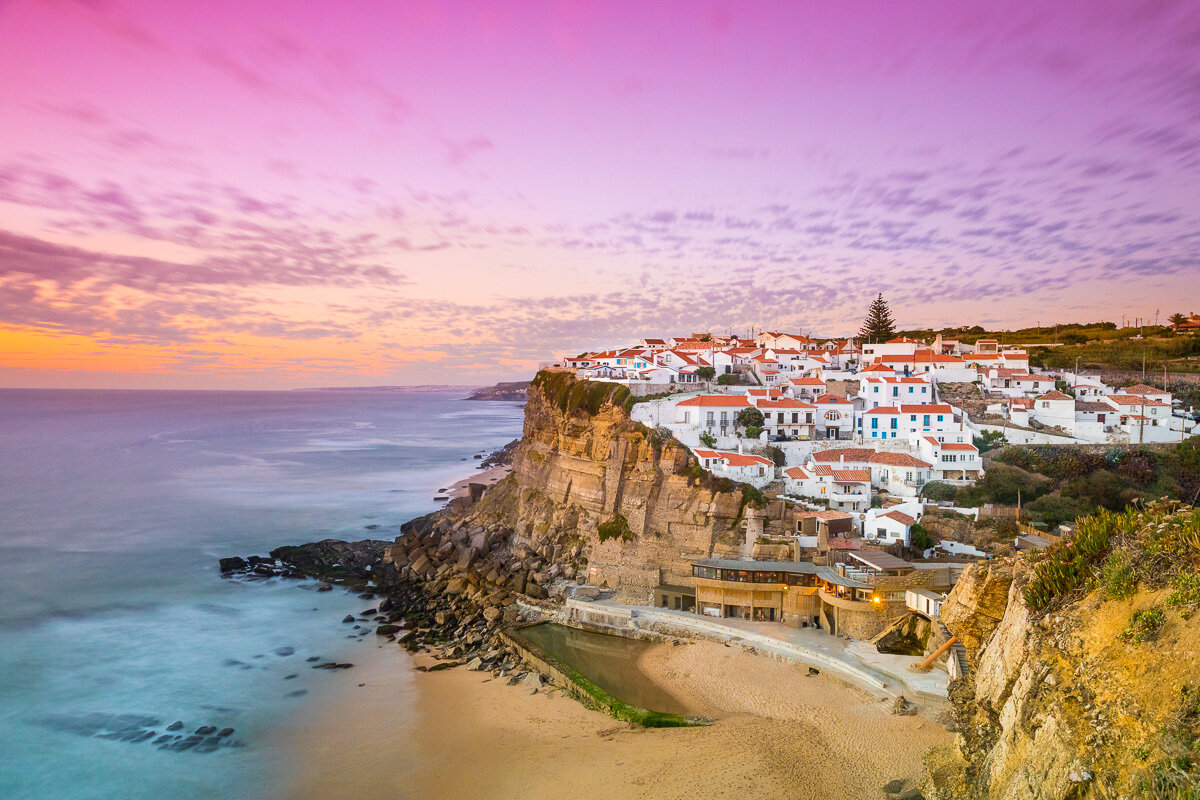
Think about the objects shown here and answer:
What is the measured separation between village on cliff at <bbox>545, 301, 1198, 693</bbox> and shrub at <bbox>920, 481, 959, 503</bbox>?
0.08 meters

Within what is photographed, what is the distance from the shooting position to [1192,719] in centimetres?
681

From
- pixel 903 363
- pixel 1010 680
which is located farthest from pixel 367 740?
pixel 903 363

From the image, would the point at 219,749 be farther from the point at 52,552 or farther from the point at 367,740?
the point at 52,552

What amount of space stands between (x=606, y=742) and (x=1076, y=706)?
37.0 ft

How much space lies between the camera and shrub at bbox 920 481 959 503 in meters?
26.5

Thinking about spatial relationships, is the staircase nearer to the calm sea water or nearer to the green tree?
the green tree

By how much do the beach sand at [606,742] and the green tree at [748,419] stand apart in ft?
47.2

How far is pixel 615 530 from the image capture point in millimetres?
29375

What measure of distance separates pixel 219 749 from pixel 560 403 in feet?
78.4

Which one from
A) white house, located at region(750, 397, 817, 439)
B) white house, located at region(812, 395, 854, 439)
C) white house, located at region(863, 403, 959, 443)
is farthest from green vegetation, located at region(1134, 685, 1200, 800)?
white house, located at region(812, 395, 854, 439)

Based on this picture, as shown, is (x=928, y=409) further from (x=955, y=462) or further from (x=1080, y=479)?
(x=1080, y=479)

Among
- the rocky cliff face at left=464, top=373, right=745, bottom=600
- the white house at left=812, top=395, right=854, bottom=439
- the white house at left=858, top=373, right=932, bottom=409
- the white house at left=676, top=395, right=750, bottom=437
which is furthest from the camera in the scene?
the white house at left=858, top=373, right=932, bottom=409

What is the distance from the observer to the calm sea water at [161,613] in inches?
663

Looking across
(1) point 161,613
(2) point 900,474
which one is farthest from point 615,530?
(1) point 161,613
